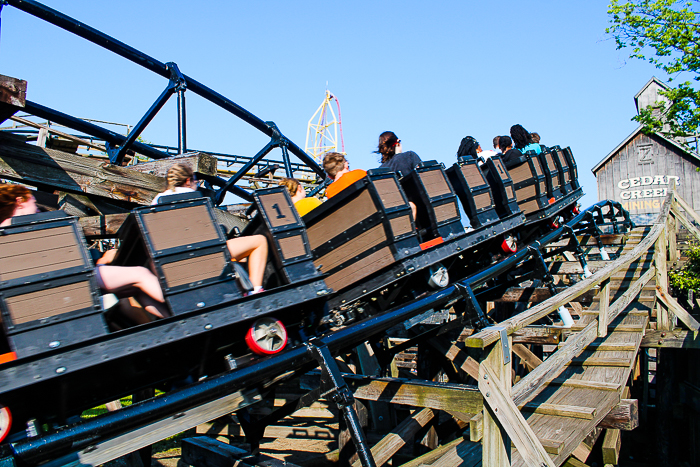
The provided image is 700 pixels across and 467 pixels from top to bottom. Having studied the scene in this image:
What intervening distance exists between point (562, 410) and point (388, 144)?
8.77ft

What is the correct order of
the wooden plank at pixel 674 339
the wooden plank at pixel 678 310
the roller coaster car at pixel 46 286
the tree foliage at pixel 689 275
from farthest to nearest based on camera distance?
the tree foliage at pixel 689 275 < the wooden plank at pixel 678 310 < the wooden plank at pixel 674 339 < the roller coaster car at pixel 46 286

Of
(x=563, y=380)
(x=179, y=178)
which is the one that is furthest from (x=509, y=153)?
(x=179, y=178)

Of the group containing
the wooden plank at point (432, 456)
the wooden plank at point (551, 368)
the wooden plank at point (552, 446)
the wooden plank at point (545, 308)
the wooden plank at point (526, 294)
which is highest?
the wooden plank at point (545, 308)

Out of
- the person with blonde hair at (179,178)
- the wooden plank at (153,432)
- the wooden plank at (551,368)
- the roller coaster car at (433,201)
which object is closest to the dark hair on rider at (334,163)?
the roller coaster car at (433,201)

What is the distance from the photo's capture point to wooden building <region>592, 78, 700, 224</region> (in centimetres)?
2380

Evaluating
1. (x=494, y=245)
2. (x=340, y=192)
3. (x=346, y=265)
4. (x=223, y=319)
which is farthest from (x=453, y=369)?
(x=223, y=319)

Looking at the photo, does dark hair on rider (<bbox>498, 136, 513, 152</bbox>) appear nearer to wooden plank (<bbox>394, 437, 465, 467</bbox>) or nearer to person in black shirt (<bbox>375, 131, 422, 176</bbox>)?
person in black shirt (<bbox>375, 131, 422, 176</bbox>)

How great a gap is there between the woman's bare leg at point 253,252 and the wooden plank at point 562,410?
90.2 inches

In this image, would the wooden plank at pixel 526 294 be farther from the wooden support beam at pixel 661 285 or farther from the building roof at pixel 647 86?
the building roof at pixel 647 86

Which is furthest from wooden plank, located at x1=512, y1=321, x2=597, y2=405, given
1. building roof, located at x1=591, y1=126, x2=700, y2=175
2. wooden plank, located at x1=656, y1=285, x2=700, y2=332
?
building roof, located at x1=591, y1=126, x2=700, y2=175

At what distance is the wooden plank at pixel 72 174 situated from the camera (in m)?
3.18

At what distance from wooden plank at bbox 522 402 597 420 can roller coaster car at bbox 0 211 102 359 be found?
3.06 meters

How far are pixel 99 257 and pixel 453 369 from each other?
Result: 11.8ft

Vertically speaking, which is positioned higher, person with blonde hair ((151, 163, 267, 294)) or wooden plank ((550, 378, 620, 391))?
person with blonde hair ((151, 163, 267, 294))
